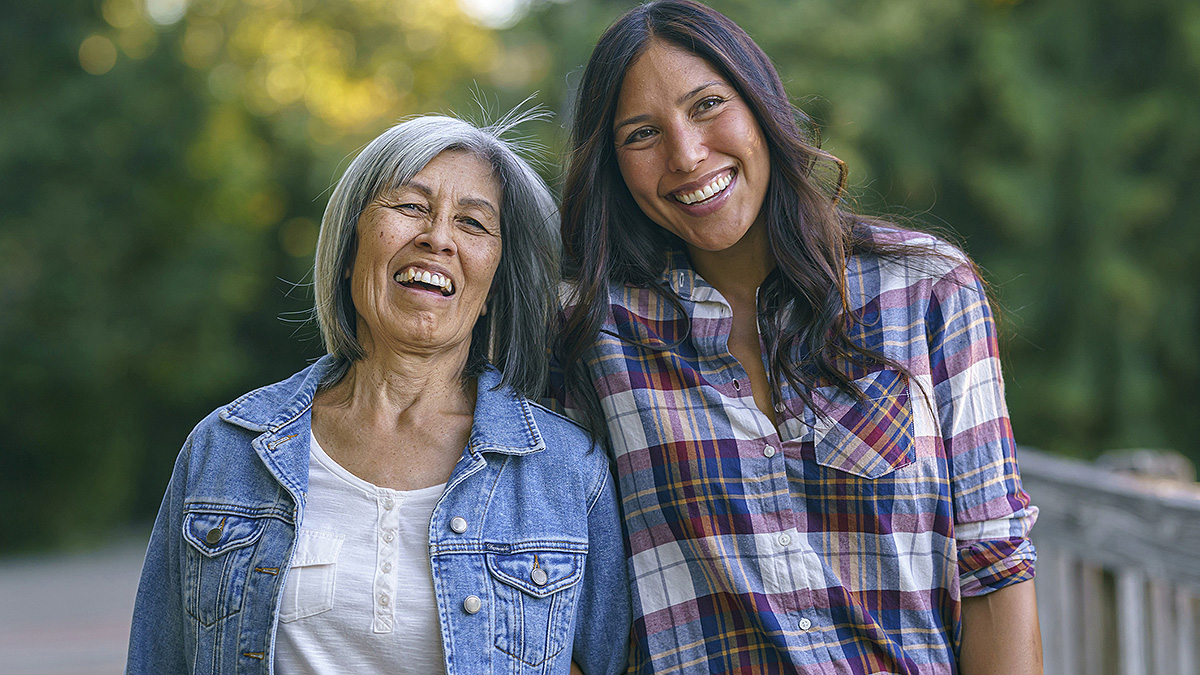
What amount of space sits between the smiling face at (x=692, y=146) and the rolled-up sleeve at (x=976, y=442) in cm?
41

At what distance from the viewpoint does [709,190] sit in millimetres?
2043

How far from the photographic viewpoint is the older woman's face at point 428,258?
2104 millimetres

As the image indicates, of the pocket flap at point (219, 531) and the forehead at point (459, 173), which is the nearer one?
the pocket flap at point (219, 531)

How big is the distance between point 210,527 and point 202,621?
0.57ft

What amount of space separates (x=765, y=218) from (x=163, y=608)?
4.68ft

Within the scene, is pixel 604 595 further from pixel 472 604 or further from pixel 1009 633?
pixel 1009 633

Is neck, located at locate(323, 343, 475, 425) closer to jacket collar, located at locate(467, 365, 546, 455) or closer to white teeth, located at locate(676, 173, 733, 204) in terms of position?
jacket collar, located at locate(467, 365, 546, 455)

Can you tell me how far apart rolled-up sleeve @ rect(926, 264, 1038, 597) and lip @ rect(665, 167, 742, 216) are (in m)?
0.43

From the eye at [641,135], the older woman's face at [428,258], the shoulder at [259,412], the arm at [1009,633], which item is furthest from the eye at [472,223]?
the arm at [1009,633]

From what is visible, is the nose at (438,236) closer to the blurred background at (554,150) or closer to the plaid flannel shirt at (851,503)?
the plaid flannel shirt at (851,503)

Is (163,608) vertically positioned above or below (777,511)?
below

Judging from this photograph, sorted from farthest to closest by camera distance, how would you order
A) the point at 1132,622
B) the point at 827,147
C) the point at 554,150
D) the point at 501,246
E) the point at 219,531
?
the point at 827,147
the point at 554,150
the point at 1132,622
the point at 501,246
the point at 219,531

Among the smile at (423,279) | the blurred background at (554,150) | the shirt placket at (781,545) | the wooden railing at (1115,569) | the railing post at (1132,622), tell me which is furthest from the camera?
the blurred background at (554,150)

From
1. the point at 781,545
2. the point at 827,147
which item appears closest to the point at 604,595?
the point at 781,545
